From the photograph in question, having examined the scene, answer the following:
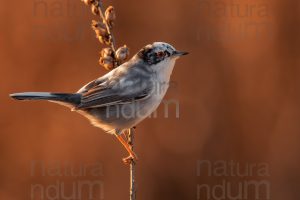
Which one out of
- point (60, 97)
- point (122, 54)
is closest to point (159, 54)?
point (122, 54)

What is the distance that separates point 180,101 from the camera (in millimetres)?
6961

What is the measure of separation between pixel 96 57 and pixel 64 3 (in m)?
0.74

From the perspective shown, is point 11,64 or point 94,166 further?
point 11,64

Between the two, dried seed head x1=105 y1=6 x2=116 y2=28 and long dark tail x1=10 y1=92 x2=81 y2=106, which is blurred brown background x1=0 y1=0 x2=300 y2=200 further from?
dried seed head x1=105 y1=6 x2=116 y2=28

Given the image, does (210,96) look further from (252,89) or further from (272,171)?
(272,171)

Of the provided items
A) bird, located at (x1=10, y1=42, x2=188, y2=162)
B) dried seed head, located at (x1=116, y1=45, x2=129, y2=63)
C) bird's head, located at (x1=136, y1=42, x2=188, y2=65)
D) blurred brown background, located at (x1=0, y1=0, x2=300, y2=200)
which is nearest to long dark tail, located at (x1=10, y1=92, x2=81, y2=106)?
bird, located at (x1=10, y1=42, x2=188, y2=162)

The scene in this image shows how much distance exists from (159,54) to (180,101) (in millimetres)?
2043

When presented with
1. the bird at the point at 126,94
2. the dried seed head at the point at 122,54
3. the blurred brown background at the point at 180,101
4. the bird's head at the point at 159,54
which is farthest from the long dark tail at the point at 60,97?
the blurred brown background at the point at 180,101

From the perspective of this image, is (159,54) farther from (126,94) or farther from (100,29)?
(100,29)

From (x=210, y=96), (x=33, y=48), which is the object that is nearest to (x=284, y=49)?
(x=210, y=96)

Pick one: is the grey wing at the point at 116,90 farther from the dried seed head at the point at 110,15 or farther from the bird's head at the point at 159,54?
the dried seed head at the point at 110,15

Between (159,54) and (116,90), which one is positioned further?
(159,54)

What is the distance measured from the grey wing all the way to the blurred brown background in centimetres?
193

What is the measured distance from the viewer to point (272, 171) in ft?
22.5
